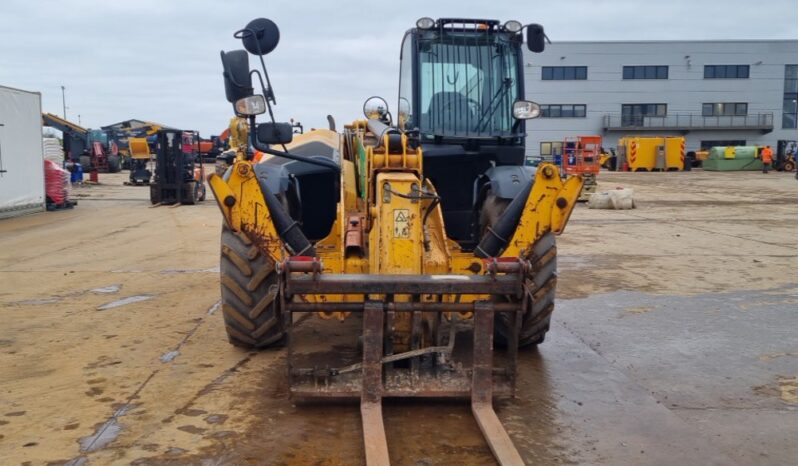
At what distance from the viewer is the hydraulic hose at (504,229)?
5102 millimetres

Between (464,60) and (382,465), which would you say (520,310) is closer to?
(382,465)

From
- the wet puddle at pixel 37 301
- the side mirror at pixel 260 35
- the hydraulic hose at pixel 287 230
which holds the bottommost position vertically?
the wet puddle at pixel 37 301

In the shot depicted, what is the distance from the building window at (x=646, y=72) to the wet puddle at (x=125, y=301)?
177 ft

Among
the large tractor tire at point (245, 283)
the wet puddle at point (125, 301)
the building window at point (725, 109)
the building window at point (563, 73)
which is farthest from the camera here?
the building window at point (725, 109)

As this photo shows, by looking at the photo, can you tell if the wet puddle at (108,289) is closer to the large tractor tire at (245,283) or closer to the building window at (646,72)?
the large tractor tire at (245,283)

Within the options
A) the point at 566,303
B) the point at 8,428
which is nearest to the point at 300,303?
the point at 8,428

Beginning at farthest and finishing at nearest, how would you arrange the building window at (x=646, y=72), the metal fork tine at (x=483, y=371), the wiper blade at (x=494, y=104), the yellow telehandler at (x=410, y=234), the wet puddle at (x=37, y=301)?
1. the building window at (x=646, y=72)
2. the wet puddle at (x=37, y=301)
3. the wiper blade at (x=494, y=104)
4. the yellow telehandler at (x=410, y=234)
5. the metal fork tine at (x=483, y=371)

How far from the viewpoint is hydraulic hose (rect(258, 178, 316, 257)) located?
5.06 metres

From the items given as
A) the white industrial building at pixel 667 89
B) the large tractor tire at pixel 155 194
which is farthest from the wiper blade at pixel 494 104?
the white industrial building at pixel 667 89

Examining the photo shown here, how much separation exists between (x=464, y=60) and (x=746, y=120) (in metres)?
56.3

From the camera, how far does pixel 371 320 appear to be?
4242mm

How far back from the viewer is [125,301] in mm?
7770

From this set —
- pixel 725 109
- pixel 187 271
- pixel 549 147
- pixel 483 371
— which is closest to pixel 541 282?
pixel 483 371

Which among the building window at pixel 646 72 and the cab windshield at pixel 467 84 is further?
the building window at pixel 646 72
